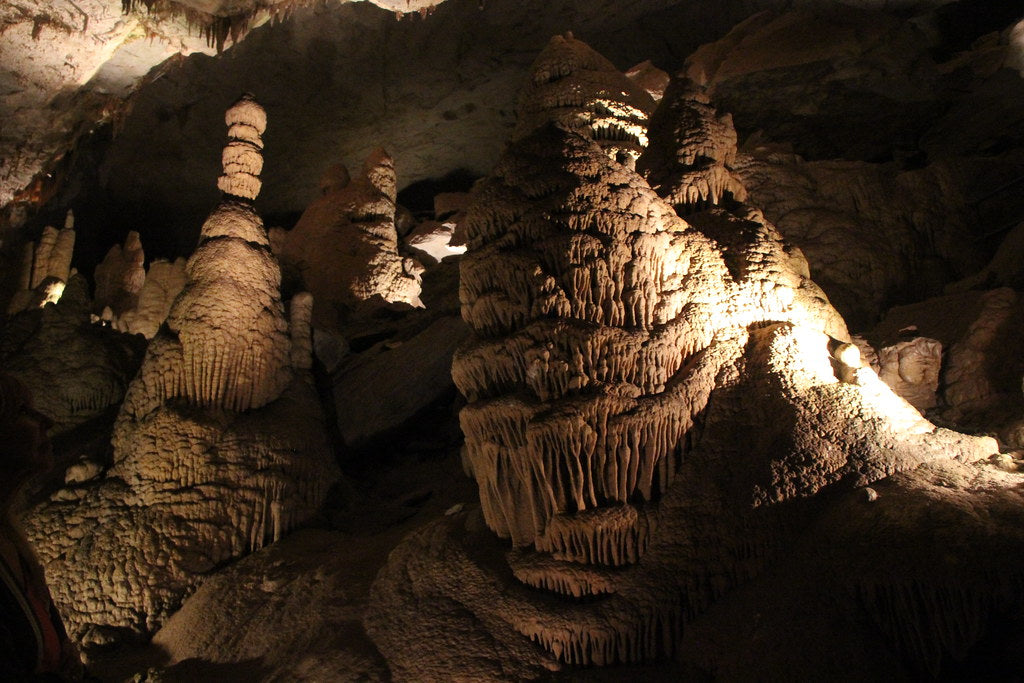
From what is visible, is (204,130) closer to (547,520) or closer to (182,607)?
(182,607)

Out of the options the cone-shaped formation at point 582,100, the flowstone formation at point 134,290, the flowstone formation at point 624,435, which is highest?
the cone-shaped formation at point 582,100

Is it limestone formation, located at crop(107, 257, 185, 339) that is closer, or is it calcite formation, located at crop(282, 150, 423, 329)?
limestone formation, located at crop(107, 257, 185, 339)

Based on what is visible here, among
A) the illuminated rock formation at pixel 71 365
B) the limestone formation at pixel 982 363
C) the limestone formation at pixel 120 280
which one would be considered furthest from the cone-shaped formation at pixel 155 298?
the limestone formation at pixel 982 363

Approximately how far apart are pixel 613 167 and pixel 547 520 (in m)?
2.79

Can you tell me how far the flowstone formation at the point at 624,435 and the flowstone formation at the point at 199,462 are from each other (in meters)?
2.16

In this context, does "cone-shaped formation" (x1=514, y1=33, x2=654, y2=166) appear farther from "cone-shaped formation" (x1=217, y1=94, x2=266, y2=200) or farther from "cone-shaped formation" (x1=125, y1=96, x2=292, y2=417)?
"cone-shaped formation" (x1=125, y1=96, x2=292, y2=417)

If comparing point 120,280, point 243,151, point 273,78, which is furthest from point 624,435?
point 273,78

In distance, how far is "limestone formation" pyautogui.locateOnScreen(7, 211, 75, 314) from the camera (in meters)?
13.0

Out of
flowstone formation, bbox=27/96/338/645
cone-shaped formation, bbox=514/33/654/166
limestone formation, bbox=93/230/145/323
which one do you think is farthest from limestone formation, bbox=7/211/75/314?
cone-shaped formation, bbox=514/33/654/166

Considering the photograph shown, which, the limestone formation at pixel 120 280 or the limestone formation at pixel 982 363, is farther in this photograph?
the limestone formation at pixel 120 280

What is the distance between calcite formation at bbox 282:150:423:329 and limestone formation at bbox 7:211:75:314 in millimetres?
4867

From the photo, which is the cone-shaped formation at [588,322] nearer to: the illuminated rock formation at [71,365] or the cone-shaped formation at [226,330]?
the cone-shaped formation at [226,330]

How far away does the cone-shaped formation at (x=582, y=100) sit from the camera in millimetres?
9273

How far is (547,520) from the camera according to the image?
14.6 ft
